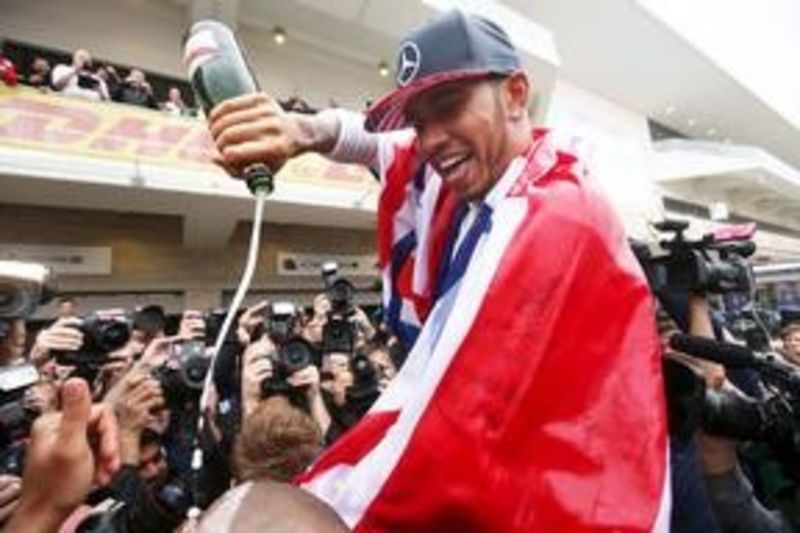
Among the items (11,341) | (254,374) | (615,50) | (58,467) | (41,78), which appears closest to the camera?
(58,467)

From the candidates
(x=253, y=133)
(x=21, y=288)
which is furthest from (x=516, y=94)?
(x=21, y=288)

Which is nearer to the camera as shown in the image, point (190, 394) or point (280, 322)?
point (190, 394)

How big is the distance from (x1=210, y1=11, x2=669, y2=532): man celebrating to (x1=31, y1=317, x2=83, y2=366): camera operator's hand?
1.99 metres

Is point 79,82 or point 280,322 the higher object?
point 79,82

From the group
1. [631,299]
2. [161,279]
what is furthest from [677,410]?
[161,279]

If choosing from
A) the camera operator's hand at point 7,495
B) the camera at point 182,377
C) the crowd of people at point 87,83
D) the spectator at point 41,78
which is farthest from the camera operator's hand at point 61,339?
the spectator at point 41,78

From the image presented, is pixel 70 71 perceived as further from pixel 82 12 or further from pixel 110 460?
pixel 110 460

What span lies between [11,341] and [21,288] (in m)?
0.62

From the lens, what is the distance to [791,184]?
20.5 meters

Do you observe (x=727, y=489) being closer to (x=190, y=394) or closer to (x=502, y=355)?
(x=502, y=355)

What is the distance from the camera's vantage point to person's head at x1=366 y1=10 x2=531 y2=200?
0.90 meters

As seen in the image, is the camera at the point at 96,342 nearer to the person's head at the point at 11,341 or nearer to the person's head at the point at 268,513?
the person's head at the point at 11,341

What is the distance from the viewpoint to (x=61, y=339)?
2596 mm

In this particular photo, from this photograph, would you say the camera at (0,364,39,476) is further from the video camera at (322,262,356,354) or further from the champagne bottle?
the video camera at (322,262,356,354)
